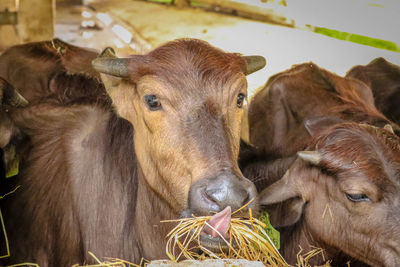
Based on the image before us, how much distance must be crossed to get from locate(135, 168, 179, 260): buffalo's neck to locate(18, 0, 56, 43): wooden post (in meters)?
3.29

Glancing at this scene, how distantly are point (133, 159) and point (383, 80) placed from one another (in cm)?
395

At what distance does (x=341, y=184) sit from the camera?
4.04 metres

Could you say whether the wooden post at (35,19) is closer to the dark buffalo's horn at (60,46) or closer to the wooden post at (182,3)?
the dark buffalo's horn at (60,46)

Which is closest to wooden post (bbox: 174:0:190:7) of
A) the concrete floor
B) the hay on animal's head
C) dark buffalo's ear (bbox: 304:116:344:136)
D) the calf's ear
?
the concrete floor

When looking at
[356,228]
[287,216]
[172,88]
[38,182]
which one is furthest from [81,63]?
[356,228]

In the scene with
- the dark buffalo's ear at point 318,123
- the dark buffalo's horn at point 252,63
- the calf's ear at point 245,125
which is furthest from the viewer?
the calf's ear at point 245,125

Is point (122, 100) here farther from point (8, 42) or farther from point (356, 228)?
point (8, 42)

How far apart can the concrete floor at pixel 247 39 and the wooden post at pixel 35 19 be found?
100 centimetres

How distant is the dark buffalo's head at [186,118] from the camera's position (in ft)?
10.7

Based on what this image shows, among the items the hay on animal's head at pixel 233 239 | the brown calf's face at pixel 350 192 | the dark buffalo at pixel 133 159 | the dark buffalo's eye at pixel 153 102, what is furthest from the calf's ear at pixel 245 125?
the dark buffalo's eye at pixel 153 102

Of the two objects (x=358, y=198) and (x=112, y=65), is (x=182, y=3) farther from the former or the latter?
(x=358, y=198)

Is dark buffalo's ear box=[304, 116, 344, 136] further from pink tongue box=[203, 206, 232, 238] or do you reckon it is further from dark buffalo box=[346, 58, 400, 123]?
pink tongue box=[203, 206, 232, 238]

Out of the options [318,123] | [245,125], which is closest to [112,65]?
[318,123]

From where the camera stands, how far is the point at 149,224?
3.86 meters
